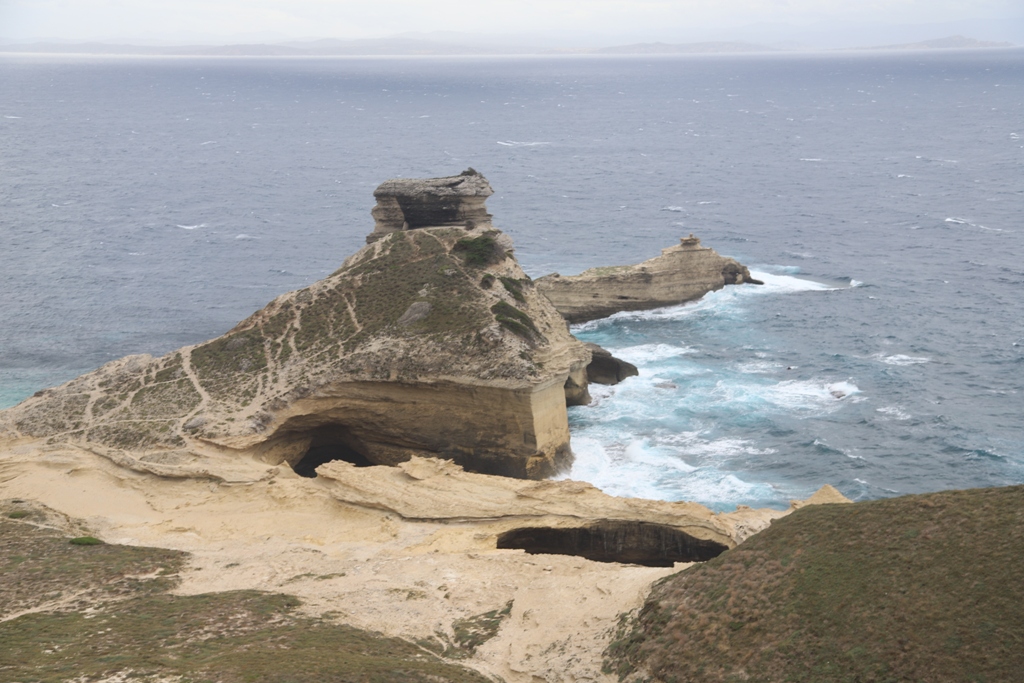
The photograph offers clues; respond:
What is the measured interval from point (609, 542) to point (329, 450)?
68.1ft

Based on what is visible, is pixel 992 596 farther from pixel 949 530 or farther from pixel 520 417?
pixel 520 417

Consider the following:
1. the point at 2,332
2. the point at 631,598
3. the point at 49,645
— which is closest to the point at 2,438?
the point at 49,645

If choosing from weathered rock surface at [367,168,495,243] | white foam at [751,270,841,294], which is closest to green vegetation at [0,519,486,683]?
weathered rock surface at [367,168,495,243]

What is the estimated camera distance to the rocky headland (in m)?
33.0

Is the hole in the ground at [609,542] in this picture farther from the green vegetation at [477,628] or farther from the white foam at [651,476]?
the white foam at [651,476]

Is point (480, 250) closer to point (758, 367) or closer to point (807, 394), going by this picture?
point (807, 394)

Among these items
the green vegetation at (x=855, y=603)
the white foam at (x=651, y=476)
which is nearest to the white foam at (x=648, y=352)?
the white foam at (x=651, y=476)

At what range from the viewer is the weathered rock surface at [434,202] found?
2494 inches

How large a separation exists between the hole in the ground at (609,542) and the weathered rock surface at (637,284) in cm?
4299

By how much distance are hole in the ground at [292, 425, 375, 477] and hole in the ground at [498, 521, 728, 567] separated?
16.4 m

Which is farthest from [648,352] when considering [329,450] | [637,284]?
[329,450]

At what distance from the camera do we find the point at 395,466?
5019 centimetres

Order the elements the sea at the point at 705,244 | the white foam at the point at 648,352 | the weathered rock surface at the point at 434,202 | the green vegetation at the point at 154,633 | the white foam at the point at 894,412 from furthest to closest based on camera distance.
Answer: the white foam at the point at 648,352
the weathered rock surface at the point at 434,202
the white foam at the point at 894,412
the sea at the point at 705,244
the green vegetation at the point at 154,633

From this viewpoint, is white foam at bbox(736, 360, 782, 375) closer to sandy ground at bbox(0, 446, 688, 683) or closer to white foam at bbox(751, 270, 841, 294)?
white foam at bbox(751, 270, 841, 294)
